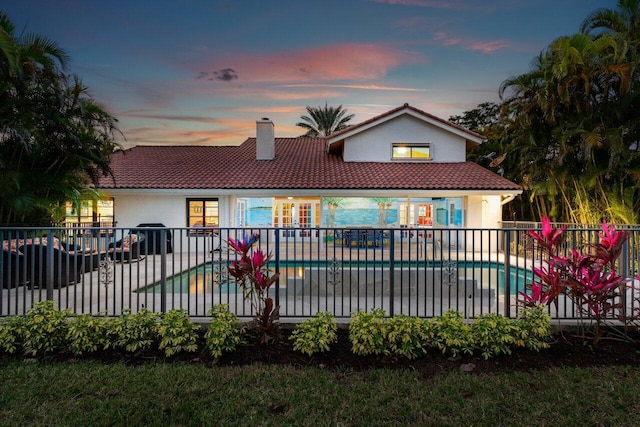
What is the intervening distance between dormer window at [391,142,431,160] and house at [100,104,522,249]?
1.9 inches

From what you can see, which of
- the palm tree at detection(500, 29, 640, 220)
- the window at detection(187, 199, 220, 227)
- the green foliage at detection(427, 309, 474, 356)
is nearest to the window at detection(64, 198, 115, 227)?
the window at detection(187, 199, 220, 227)

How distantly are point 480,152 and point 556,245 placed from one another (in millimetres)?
18742

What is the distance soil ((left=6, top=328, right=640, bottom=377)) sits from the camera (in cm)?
420

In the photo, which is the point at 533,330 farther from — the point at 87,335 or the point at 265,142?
the point at 265,142

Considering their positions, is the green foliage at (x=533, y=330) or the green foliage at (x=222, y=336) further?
the green foliage at (x=533, y=330)

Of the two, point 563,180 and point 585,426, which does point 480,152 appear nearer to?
point 563,180

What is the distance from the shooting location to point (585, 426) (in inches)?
121

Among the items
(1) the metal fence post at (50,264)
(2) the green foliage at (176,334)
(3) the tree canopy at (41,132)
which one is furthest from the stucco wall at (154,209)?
(2) the green foliage at (176,334)

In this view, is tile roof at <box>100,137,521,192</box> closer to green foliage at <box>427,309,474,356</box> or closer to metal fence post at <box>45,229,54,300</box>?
metal fence post at <box>45,229,54,300</box>

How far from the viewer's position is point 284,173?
16891 mm

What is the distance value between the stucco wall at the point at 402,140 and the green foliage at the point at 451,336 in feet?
45.1

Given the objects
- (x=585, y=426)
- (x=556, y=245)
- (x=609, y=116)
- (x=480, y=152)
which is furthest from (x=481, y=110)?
(x=585, y=426)

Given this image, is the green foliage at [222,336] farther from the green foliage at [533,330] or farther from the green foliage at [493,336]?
the green foliage at [533,330]

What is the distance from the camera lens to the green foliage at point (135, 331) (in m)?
4.44
